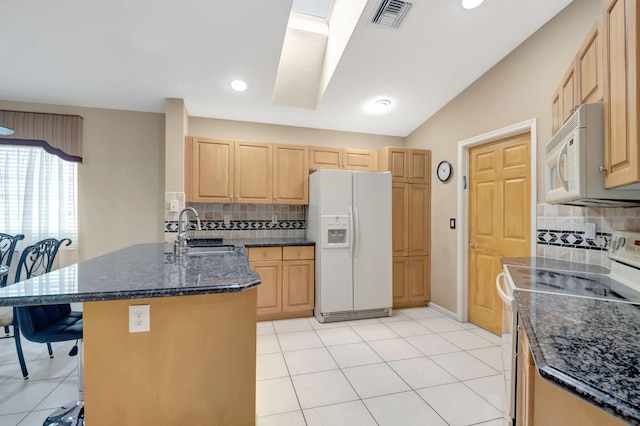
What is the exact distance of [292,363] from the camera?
8.17 feet

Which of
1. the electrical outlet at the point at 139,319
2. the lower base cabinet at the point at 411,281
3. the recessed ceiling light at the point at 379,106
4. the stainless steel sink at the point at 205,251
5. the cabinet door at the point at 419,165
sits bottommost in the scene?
the lower base cabinet at the point at 411,281

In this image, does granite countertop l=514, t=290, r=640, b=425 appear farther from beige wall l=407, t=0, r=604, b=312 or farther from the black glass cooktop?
beige wall l=407, t=0, r=604, b=312

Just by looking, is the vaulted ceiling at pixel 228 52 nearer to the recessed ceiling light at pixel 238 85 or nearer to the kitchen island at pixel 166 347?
the recessed ceiling light at pixel 238 85

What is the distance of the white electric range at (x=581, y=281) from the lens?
142 cm

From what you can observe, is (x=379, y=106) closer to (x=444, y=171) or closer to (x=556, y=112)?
(x=444, y=171)

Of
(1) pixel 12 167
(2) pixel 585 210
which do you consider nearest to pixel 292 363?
(2) pixel 585 210

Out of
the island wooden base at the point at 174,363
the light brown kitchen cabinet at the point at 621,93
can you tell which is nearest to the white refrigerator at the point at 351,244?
the island wooden base at the point at 174,363

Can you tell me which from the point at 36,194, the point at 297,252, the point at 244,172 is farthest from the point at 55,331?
the point at 36,194

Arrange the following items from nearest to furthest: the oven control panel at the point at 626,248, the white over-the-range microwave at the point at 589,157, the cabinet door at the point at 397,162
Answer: the white over-the-range microwave at the point at 589,157
the oven control panel at the point at 626,248
the cabinet door at the point at 397,162

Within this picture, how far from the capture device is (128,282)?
129cm

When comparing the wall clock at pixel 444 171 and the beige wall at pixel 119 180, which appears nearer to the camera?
the beige wall at pixel 119 180

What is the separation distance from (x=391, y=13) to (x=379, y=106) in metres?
1.38

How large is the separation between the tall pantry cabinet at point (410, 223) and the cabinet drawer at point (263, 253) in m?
1.52

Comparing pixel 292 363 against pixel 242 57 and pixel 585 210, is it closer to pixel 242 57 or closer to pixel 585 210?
pixel 585 210
